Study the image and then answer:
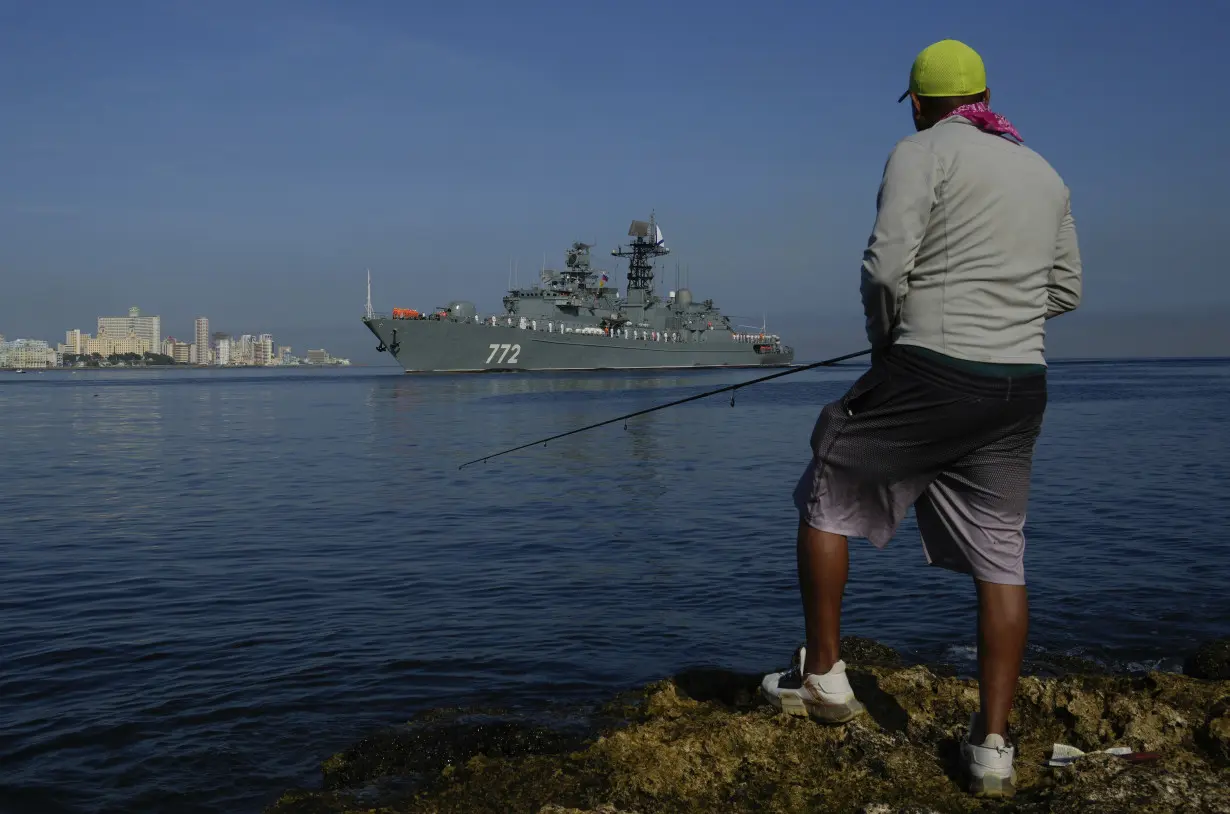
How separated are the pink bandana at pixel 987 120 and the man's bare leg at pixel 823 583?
1113 mm

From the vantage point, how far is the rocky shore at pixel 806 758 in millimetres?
2389

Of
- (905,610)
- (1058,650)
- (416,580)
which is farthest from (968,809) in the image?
(416,580)

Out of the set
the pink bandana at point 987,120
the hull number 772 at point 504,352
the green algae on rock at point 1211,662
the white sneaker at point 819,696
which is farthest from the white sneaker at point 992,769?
the hull number 772 at point 504,352

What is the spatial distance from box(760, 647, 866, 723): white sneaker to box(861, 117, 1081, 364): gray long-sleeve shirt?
3.11 ft

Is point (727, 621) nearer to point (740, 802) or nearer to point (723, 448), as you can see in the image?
point (740, 802)

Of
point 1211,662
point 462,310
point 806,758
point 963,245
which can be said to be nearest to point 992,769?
point 806,758

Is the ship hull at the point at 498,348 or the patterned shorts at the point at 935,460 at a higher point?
the ship hull at the point at 498,348

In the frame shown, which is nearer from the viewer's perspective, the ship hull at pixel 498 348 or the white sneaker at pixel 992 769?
the white sneaker at pixel 992 769

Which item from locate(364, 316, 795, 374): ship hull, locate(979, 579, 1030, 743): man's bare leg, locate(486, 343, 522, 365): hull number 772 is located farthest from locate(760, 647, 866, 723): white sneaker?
locate(486, 343, 522, 365): hull number 772

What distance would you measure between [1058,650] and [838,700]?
245 cm

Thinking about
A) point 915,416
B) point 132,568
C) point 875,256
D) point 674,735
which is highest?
point 875,256

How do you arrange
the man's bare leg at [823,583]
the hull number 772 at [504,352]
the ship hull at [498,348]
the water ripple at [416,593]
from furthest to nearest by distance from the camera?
the hull number 772 at [504,352], the ship hull at [498,348], the water ripple at [416,593], the man's bare leg at [823,583]

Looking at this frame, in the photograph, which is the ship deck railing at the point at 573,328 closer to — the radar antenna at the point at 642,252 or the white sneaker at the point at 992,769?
the radar antenna at the point at 642,252

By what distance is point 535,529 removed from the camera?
8.38m
